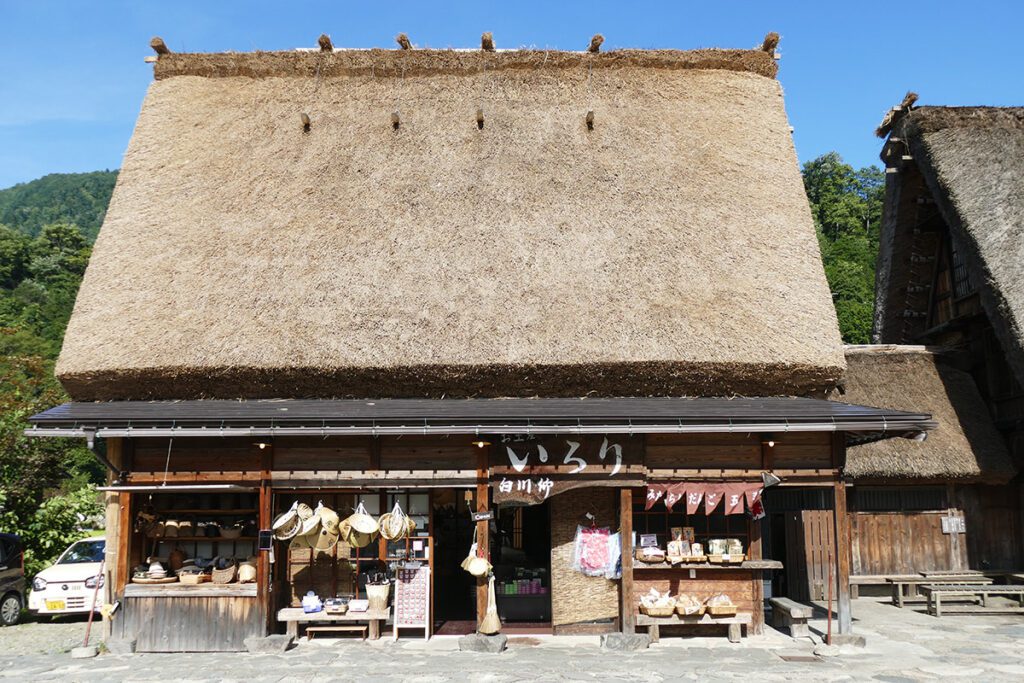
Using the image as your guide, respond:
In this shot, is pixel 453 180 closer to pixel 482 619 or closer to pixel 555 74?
pixel 555 74

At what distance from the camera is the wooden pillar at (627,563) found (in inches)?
415

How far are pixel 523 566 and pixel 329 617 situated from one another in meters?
3.41

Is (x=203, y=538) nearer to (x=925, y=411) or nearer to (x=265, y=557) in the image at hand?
(x=265, y=557)

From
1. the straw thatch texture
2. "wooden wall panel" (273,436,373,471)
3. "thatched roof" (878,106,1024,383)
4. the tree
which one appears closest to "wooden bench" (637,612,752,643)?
the straw thatch texture

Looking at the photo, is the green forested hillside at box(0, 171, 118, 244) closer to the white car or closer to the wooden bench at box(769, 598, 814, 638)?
the white car

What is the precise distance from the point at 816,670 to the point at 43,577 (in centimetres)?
1244

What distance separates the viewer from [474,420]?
9.93 meters

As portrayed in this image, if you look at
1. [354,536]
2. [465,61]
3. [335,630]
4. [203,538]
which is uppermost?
[465,61]

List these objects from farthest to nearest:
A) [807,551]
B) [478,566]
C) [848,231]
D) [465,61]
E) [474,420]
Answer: [848,231] → [465,61] → [807,551] → [478,566] → [474,420]

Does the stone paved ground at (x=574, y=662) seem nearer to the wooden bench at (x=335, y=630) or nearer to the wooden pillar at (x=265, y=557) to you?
the wooden bench at (x=335, y=630)

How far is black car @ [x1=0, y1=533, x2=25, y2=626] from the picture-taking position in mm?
12875

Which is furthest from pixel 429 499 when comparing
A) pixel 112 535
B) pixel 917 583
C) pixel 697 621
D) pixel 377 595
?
pixel 917 583

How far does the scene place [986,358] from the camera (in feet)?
51.1

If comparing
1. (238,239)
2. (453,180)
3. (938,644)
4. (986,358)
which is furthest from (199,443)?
(986,358)
